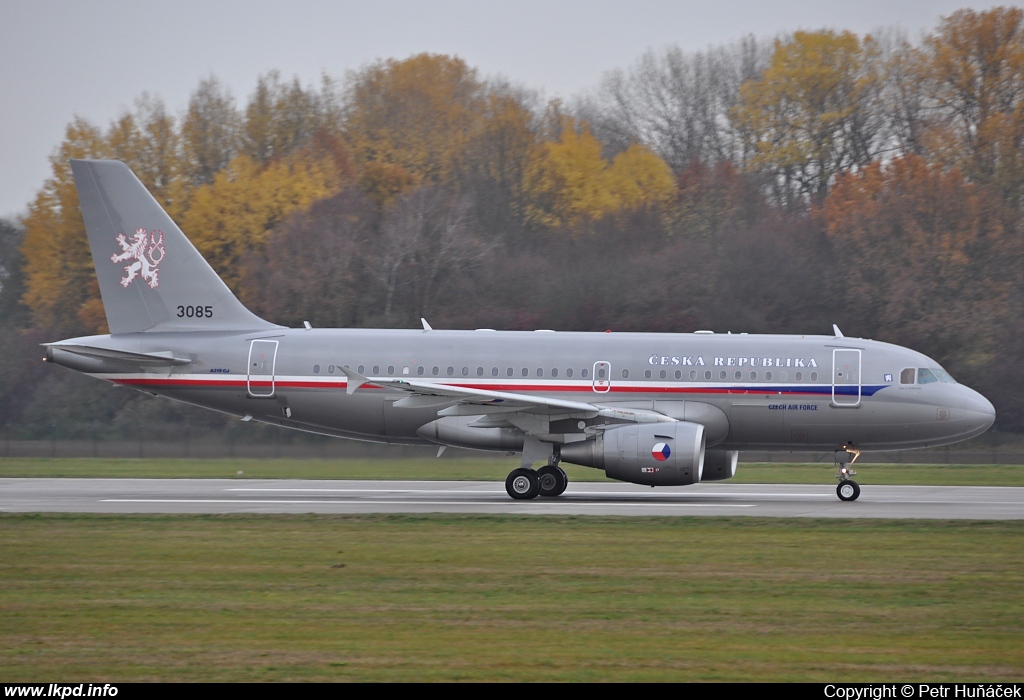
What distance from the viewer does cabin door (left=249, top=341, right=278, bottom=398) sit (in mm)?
25422

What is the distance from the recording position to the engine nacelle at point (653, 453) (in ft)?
74.1

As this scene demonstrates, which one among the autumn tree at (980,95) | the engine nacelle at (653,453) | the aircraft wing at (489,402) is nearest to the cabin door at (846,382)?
the engine nacelle at (653,453)

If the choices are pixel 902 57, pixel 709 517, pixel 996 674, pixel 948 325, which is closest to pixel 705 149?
pixel 902 57

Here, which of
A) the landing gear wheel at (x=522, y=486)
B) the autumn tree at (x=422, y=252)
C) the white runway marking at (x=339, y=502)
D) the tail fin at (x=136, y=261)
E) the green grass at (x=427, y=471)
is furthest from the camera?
the autumn tree at (x=422, y=252)

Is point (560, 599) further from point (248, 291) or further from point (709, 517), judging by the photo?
point (248, 291)

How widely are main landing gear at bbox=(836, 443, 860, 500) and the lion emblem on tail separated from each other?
49.9 feet

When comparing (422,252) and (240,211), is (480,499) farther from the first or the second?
(240,211)

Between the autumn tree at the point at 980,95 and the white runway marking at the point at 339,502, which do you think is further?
the autumn tree at the point at 980,95

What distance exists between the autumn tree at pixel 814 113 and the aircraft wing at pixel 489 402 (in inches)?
1506

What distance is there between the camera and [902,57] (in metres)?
62.8

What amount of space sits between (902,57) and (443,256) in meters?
29.0

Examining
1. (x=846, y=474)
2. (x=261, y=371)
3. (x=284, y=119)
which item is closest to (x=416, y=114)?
(x=284, y=119)

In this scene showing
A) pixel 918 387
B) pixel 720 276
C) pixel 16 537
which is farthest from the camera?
pixel 720 276

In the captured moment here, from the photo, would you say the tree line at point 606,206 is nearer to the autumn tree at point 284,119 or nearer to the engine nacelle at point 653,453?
the autumn tree at point 284,119
